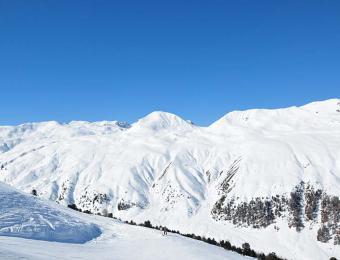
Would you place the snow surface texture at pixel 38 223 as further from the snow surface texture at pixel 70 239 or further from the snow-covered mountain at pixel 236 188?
the snow-covered mountain at pixel 236 188

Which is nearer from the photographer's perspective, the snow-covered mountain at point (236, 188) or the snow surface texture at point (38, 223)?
the snow surface texture at point (38, 223)

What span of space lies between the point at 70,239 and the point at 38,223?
3545 millimetres

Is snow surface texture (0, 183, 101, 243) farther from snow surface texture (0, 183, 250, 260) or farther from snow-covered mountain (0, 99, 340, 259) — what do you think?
snow-covered mountain (0, 99, 340, 259)

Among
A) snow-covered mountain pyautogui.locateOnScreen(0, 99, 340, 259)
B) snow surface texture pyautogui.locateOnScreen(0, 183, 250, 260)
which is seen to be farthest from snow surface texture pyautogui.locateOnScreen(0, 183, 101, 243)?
snow-covered mountain pyautogui.locateOnScreen(0, 99, 340, 259)

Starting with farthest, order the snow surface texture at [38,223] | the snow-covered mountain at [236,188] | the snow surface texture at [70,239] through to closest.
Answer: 1. the snow-covered mountain at [236,188]
2. the snow surface texture at [38,223]
3. the snow surface texture at [70,239]

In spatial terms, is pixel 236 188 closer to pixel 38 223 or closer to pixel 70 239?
pixel 38 223

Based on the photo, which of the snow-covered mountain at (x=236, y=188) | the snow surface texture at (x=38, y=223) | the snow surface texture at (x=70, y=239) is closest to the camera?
the snow surface texture at (x=70, y=239)

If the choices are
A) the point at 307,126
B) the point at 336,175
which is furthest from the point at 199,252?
the point at 307,126

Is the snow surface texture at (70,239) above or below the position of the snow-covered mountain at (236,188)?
below

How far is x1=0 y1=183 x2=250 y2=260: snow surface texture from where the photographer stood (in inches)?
1137

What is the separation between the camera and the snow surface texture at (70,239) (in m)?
28.9

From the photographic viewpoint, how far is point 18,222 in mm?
36688

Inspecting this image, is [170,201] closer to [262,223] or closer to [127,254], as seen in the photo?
[262,223]

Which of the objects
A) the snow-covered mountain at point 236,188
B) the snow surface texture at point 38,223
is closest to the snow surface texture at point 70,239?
the snow surface texture at point 38,223
